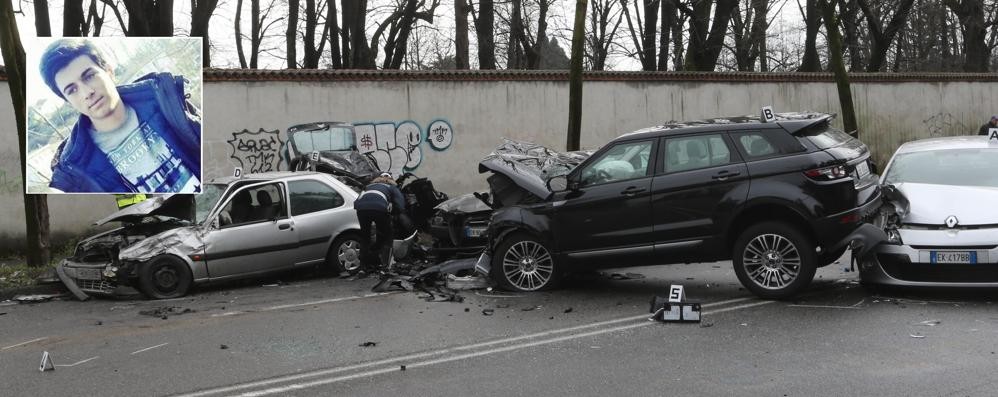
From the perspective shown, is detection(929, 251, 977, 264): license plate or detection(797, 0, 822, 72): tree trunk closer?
detection(929, 251, 977, 264): license plate

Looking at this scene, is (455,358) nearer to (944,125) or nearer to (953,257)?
(953,257)

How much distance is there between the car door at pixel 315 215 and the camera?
11.9m

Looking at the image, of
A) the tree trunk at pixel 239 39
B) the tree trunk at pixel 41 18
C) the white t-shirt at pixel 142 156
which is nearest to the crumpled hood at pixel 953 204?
the white t-shirt at pixel 142 156

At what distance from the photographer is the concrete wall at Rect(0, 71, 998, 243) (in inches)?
667

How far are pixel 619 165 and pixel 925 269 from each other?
2991 millimetres

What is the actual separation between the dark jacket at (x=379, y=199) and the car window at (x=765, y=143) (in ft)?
15.1

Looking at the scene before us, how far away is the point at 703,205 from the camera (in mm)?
9039

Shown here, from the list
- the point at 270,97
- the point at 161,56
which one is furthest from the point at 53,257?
the point at 270,97

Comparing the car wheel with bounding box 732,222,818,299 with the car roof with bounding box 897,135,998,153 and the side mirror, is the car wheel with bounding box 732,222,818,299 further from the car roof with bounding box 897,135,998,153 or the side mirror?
the car roof with bounding box 897,135,998,153

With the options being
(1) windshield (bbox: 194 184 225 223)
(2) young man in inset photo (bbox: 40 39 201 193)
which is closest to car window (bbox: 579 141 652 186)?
(1) windshield (bbox: 194 184 225 223)

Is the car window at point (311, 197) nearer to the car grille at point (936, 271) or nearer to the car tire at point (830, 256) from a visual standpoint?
the car tire at point (830, 256)

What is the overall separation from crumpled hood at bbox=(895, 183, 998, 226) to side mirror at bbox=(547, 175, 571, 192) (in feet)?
10.6

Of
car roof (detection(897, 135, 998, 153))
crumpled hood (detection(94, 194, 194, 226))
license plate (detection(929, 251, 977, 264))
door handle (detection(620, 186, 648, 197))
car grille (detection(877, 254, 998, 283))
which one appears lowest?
car grille (detection(877, 254, 998, 283))


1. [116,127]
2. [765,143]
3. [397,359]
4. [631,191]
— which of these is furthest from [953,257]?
[116,127]
